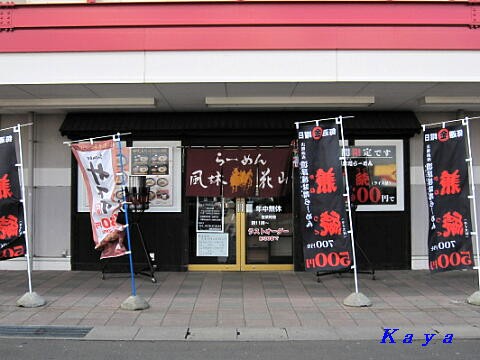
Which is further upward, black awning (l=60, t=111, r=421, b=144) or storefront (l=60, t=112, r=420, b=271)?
black awning (l=60, t=111, r=421, b=144)

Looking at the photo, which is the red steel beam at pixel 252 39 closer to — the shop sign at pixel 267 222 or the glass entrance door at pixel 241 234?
the glass entrance door at pixel 241 234

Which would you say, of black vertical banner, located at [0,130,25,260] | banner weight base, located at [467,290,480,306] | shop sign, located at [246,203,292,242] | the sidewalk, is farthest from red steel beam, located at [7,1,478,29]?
the sidewalk

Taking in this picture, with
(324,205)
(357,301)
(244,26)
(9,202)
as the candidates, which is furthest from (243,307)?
(244,26)

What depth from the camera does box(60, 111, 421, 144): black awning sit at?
394 inches

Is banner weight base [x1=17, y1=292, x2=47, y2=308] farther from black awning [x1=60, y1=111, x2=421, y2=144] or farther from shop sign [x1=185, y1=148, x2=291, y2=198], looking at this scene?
black awning [x1=60, y1=111, x2=421, y2=144]

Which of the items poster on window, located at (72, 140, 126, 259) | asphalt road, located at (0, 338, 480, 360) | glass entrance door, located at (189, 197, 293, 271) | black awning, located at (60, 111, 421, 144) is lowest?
asphalt road, located at (0, 338, 480, 360)

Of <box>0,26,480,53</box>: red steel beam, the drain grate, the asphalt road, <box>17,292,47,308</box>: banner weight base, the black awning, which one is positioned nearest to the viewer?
the asphalt road

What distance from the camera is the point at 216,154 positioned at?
10156 mm

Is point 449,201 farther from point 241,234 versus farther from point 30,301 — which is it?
point 30,301

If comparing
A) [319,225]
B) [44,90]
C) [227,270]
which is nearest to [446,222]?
[319,225]

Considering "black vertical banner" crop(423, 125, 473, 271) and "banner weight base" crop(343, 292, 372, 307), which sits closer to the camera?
"banner weight base" crop(343, 292, 372, 307)

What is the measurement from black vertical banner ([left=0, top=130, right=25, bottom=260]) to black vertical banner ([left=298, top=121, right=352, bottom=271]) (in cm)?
462

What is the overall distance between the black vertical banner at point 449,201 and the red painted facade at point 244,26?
62.9 inches

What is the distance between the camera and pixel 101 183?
25.7ft
